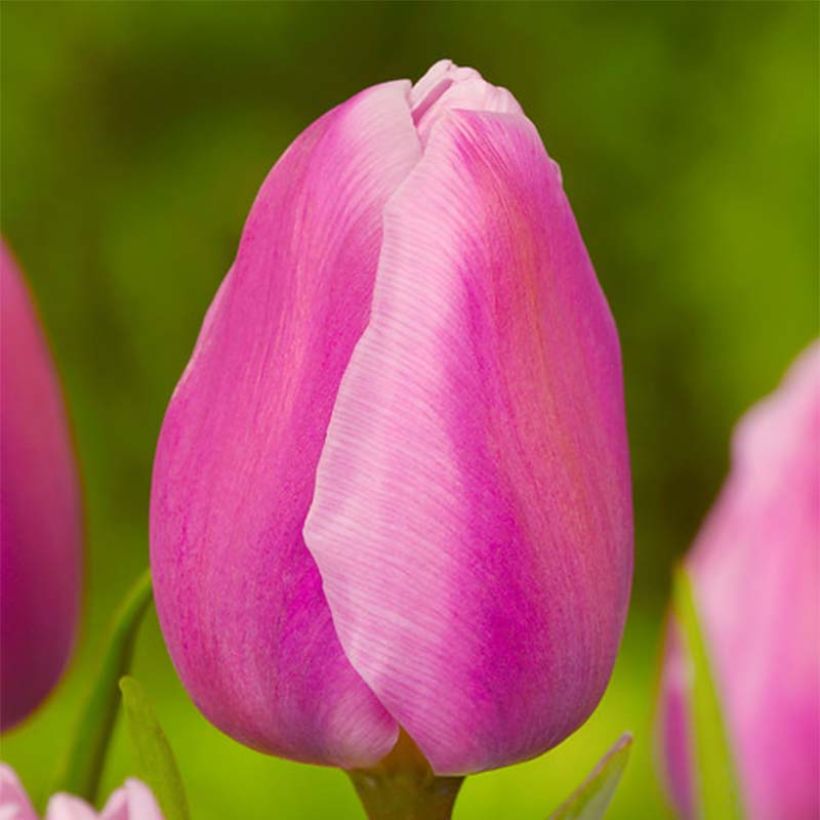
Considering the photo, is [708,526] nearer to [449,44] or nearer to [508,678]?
[508,678]

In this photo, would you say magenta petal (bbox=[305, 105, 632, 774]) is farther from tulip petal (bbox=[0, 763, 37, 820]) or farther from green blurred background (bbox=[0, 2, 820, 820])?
green blurred background (bbox=[0, 2, 820, 820])

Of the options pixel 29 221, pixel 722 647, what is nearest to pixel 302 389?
pixel 722 647

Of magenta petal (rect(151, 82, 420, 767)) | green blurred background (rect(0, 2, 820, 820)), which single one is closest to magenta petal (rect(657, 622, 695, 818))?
magenta petal (rect(151, 82, 420, 767))

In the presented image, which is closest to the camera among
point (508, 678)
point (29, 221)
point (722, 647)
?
point (508, 678)

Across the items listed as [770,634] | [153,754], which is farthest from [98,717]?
[770,634]

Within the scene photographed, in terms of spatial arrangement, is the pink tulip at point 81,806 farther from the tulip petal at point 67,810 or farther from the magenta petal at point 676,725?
the magenta petal at point 676,725

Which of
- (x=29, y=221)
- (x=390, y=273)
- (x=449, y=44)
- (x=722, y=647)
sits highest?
(x=390, y=273)

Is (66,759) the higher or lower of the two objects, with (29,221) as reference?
higher
